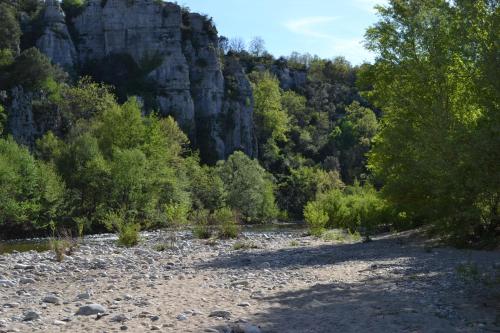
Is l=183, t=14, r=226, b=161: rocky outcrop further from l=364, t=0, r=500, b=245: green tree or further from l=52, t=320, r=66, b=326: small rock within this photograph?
l=52, t=320, r=66, b=326: small rock

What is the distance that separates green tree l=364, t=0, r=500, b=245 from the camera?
412 inches

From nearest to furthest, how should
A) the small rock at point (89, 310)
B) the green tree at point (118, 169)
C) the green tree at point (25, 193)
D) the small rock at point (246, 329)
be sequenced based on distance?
the small rock at point (246, 329) < the small rock at point (89, 310) < the green tree at point (25, 193) < the green tree at point (118, 169)

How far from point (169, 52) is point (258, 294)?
84892 mm

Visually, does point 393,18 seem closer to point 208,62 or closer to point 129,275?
point 129,275

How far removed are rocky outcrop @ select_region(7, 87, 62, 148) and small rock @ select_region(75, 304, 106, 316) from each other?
58.4 metres

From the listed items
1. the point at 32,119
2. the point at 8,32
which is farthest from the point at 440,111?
the point at 8,32

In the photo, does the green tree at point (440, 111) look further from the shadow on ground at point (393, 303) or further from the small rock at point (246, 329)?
the small rock at point (246, 329)

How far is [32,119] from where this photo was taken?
63.4 metres

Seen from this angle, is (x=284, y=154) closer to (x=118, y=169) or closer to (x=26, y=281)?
(x=118, y=169)

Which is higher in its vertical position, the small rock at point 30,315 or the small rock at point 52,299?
the small rock at point 30,315

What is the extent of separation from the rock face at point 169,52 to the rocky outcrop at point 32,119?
77.1ft

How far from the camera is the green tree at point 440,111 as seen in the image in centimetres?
1046

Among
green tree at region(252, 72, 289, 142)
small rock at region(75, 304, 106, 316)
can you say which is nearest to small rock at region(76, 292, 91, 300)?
small rock at region(75, 304, 106, 316)

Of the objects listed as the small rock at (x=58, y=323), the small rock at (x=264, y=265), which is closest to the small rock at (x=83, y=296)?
the small rock at (x=58, y=323)
